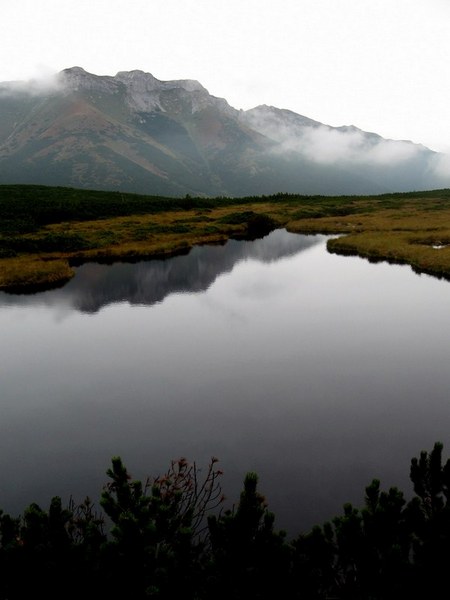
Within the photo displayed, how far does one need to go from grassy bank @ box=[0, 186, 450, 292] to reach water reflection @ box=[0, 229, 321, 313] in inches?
140

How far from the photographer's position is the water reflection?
131 feet

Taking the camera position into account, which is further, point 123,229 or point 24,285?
point 123,229

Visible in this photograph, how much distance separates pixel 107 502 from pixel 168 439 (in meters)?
9.90

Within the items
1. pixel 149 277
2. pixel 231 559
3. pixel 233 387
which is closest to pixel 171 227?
pixel 149 277

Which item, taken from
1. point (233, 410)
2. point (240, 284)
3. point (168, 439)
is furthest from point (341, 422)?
point (240, 284)

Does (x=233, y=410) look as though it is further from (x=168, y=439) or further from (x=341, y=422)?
(x=341, y=422)

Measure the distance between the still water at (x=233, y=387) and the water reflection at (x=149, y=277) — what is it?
40 centimetres

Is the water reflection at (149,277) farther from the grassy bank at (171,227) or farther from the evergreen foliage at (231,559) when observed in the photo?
the evergreen foliage at (231,559)

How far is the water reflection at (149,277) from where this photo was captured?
131 ft

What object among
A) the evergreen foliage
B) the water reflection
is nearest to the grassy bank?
the water reflection

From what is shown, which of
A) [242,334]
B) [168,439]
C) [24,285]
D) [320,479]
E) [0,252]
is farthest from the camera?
[0,252]

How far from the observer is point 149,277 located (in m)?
48.7

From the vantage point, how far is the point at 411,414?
1902 cm

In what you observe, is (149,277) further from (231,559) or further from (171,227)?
(231,559)
